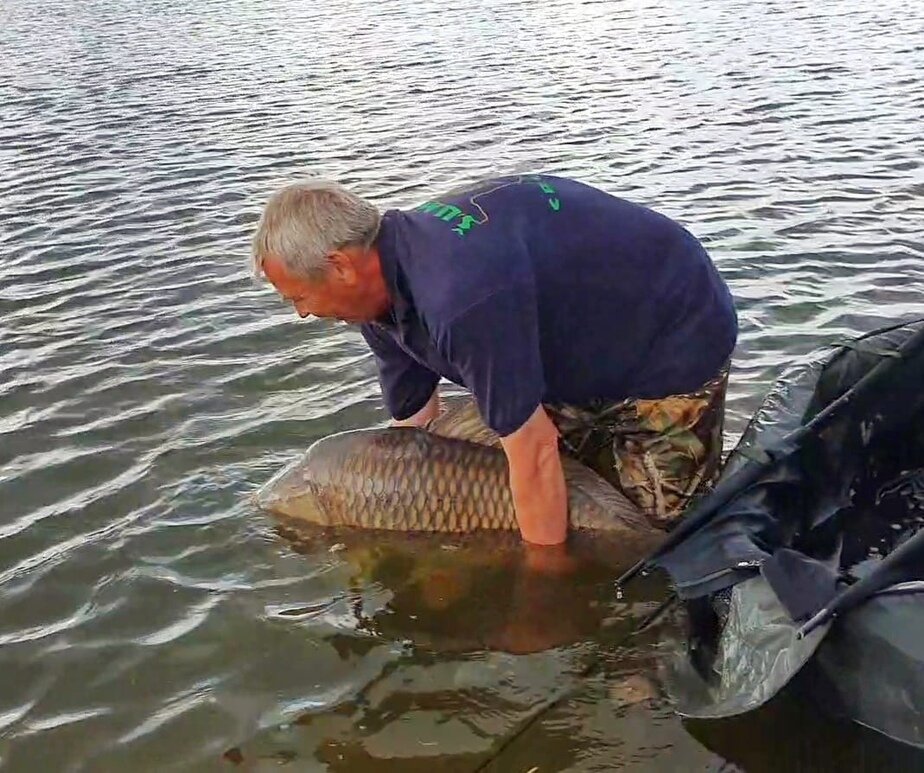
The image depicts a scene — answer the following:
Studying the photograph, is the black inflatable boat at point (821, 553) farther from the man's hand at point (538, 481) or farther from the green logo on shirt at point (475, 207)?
the green logo on shirt at point (475, 207)

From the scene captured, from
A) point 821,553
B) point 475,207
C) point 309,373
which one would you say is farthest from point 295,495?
point 821,553

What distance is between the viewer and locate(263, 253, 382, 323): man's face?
331 cm

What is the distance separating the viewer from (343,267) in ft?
10.8

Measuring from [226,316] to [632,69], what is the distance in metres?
8.67

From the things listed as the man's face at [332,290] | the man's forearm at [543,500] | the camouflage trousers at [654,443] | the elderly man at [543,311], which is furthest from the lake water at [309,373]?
the man's face at [332,290]

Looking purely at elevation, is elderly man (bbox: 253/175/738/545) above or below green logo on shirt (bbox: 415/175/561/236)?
below

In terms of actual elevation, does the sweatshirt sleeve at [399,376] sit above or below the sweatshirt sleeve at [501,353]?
below

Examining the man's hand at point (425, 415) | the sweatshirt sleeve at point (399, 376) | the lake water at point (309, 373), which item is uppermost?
the sweatshirt sleeve at point (399, 376)

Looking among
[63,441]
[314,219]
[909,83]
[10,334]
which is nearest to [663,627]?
[314,219]

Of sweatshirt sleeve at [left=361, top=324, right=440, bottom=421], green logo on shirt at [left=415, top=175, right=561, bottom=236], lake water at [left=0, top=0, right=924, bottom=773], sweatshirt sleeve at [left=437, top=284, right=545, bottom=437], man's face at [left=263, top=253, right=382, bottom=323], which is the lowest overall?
lake water at [left=0, top=0, right=924, bottom=773]

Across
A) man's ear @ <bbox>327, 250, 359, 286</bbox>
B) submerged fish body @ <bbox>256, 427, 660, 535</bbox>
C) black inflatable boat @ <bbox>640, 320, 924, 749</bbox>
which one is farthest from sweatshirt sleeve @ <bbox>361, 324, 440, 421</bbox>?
black inflatable boat @ <bbox>640, 320, 924, 749</bbox>

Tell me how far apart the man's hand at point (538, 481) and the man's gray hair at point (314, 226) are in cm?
73

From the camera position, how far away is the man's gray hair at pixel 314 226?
10.6 ft

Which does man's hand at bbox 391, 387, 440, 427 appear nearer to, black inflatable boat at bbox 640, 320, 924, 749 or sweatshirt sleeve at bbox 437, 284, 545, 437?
sweatshirt sleeve at bbox 437, 284, 545, 437
